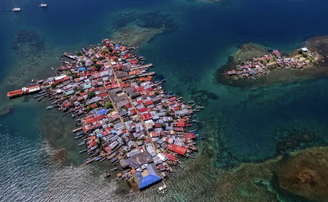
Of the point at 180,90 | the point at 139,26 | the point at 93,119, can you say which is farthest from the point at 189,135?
the point at 139,26

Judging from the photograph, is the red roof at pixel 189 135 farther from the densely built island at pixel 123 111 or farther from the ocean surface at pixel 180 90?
the ocean surface at pixel 180 90

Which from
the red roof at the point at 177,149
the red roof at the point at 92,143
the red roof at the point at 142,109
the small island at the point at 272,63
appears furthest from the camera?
the small island at the point at 272,63

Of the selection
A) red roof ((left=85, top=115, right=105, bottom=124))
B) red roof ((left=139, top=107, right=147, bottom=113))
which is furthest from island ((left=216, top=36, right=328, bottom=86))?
red roof ((left=85, top=115, right=105, bottom=124))

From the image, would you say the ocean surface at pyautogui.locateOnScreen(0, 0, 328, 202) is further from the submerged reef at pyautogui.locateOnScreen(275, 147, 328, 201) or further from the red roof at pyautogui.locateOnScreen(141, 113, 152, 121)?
the red roof at pyautogui.locateOnScreen(141, 113, 152, 121)

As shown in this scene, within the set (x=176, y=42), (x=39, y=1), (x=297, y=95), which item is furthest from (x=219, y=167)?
(x=39, y=1)

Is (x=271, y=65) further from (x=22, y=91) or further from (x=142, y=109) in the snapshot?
(x=22, y=91)

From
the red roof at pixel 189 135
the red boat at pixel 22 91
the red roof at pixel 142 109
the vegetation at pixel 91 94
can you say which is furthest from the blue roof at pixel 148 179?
the red boat at pixel 22 91

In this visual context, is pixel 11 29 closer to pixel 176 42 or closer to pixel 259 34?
pixel 176 42
